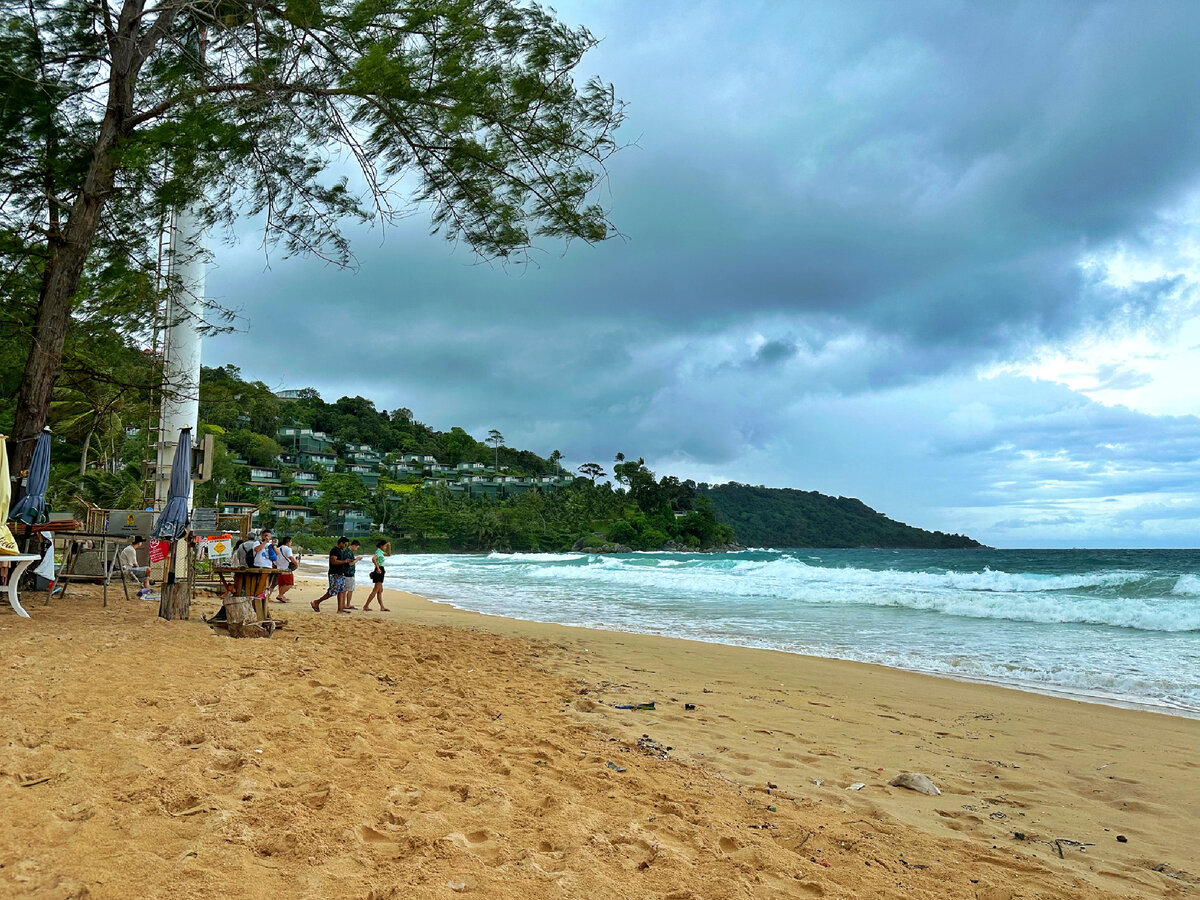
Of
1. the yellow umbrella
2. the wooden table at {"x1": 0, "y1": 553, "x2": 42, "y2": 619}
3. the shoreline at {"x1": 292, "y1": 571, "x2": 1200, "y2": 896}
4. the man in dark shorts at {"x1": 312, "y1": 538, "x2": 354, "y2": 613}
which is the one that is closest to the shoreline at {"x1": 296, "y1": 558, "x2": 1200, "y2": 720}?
the shoreline at {"x1": 292, "y1": 571, "x2": 1200, "y2": 896}

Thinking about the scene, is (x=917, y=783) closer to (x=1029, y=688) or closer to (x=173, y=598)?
(x=1029, y=688)

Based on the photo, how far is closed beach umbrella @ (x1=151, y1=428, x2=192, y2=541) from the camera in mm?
8602

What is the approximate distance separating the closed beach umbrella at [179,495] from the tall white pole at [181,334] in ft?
2.15

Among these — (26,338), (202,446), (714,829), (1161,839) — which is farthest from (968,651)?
(26,338)

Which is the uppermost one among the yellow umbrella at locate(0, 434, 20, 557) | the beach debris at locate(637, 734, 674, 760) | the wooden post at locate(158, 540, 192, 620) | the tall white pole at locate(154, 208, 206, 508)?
the tall white pole at locate(154, 208, 206, 508)

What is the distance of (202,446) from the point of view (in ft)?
31.9

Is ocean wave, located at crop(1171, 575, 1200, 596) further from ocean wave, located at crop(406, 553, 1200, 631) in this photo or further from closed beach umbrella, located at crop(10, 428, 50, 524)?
closed beach umbrella, located at crop(10, 428, 50, 524)

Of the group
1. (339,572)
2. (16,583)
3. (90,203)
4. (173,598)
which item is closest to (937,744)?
(173,598)

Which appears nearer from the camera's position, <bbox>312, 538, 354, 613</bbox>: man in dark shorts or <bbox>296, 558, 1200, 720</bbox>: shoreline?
<bbox>296, 558, 1200, 720</bbox>: shoreline

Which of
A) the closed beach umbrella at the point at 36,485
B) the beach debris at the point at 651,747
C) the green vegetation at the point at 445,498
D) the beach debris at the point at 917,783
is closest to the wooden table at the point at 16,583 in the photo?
the closed beach umbrella at the point at 36,485

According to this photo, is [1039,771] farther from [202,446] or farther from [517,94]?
[202,446]

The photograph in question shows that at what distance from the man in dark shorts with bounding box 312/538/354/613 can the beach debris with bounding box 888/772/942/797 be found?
9405mm

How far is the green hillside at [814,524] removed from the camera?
126m

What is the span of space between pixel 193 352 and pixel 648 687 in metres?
9.28
